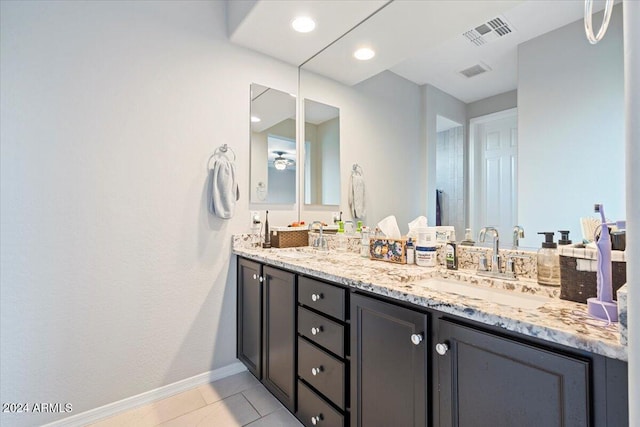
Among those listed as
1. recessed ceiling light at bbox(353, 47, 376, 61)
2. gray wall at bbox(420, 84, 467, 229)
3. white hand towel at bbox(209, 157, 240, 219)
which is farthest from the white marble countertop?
recessed ceiling light at bbox(353, 47, 376, 61)

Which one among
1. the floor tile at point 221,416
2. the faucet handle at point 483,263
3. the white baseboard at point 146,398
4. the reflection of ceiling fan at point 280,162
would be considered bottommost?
the floor tile at point 221,416

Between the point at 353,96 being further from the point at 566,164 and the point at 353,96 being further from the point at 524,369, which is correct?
the point at 524,369

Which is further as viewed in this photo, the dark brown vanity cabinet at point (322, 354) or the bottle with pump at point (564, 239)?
the dark brown vanity cabinet at point (322, 354)

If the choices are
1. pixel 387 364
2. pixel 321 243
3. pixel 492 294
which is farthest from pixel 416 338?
pixel 321 243

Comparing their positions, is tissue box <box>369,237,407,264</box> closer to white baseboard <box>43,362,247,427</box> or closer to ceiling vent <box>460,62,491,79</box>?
ceiling vent <box>460,62,491,79</box>

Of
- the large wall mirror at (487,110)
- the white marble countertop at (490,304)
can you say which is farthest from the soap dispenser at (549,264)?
the large wall mirror at (487,110)

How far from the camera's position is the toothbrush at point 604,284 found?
2.27ft

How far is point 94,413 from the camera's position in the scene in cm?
157

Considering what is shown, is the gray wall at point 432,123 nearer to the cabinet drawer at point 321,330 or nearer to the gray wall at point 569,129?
the gray wall at point 569,129

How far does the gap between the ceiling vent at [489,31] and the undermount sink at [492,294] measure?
46.2 inches

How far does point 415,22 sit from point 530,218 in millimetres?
1264

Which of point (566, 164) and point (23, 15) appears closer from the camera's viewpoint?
point (566, 164)

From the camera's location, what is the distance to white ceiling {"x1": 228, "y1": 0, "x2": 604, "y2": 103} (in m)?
1.30

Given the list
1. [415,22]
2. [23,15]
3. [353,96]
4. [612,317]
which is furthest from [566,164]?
[23,15]
